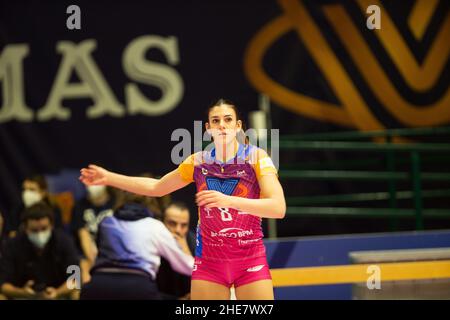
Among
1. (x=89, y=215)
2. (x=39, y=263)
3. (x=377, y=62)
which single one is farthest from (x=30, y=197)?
(x=377, y=62)

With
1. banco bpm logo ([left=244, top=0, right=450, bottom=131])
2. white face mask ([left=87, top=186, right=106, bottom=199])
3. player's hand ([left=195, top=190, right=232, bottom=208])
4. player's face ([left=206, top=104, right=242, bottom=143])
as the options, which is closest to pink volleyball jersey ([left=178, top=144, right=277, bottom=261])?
player's face ([left=206, top=104, right=242, bottom=143])

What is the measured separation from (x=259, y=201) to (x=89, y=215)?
176 inches

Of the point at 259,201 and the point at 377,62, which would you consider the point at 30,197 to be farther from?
the point at 259,201

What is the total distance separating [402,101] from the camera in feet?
30.8

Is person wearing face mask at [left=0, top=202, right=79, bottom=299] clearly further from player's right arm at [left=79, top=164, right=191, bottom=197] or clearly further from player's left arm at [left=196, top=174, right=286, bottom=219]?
player's left arm at [left=196, top=174, right=286, bottom=219]

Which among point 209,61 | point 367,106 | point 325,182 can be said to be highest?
point 209,61

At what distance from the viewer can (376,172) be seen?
8.68 meters

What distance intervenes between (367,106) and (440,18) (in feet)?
Answer: 4.50

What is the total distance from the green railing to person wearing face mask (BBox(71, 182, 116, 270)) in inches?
70.8

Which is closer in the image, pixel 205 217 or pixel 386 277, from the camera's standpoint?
pixel 205 217

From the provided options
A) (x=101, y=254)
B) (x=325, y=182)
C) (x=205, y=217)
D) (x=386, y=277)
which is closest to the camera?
(x=205, y=217)

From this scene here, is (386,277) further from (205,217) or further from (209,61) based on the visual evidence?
(209,61)

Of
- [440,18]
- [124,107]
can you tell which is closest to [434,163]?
[440,18]

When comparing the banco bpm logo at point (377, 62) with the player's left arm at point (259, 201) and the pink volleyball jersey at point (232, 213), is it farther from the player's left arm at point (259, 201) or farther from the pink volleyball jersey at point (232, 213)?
the player's left arm at point (259, 201)
